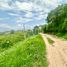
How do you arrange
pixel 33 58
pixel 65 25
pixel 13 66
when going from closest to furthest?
pixel 13 66, pixel 33 58, pixel 65 25

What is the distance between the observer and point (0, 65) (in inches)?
675

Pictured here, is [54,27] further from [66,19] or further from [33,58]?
[33,58]

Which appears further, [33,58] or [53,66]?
[33,58]

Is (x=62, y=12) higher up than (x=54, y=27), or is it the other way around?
(x=62, y=12)

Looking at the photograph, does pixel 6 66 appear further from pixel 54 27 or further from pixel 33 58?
pixel 54 27

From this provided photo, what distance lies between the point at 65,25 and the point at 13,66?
4275 cm

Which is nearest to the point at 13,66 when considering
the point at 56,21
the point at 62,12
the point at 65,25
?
the point at 65,25

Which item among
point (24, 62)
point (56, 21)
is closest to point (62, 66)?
point (24, 62)

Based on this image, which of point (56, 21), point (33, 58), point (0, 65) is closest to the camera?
point (0, 65)

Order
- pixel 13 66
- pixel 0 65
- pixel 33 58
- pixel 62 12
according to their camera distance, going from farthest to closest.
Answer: pixel 62 12
pixel 33 58
pixel 0 65
pixel 13 66

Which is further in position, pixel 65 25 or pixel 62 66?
pixel 65 25

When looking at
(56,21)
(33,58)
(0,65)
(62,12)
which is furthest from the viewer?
(56,21)

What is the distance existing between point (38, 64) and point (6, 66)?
2.84 meters

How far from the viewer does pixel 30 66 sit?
1630cm
